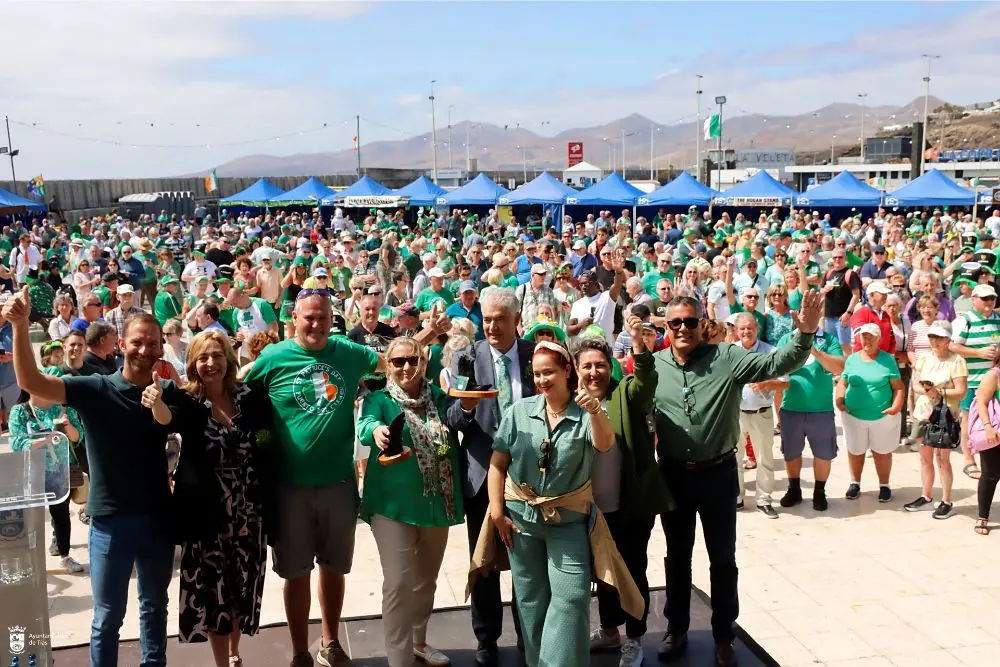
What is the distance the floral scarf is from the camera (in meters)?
3.62

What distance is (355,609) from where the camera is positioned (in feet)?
15.6

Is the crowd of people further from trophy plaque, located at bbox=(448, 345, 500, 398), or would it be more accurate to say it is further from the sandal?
the sandal

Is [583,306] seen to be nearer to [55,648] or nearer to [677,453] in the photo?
[677,453]

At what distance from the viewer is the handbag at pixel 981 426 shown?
5582 millimetres

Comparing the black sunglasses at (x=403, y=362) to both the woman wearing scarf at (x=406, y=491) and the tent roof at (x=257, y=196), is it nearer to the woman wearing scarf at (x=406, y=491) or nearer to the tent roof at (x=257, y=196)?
the woman wearing scarf at (x=406, y=491)

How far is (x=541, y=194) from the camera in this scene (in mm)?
24094

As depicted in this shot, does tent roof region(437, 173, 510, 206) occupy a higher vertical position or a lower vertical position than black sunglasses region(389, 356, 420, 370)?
higher

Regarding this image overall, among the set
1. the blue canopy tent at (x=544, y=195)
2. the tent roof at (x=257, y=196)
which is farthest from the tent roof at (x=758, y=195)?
the tent roof at (x=257, y=196)

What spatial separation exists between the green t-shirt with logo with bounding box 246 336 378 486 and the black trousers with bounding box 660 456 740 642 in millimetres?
1462

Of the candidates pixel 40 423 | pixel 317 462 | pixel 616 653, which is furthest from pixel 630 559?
pixel 40 423

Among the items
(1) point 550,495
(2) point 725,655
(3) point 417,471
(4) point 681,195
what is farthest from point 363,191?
(1) point 550,495

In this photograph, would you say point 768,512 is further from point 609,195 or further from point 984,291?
point 609,195

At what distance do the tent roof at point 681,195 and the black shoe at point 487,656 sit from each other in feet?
64.7

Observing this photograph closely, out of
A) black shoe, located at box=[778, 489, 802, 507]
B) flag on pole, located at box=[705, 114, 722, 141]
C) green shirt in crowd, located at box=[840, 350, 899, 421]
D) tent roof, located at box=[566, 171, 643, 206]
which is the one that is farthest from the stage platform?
flag on pole, located at box=[705, 114, 722, 141]
